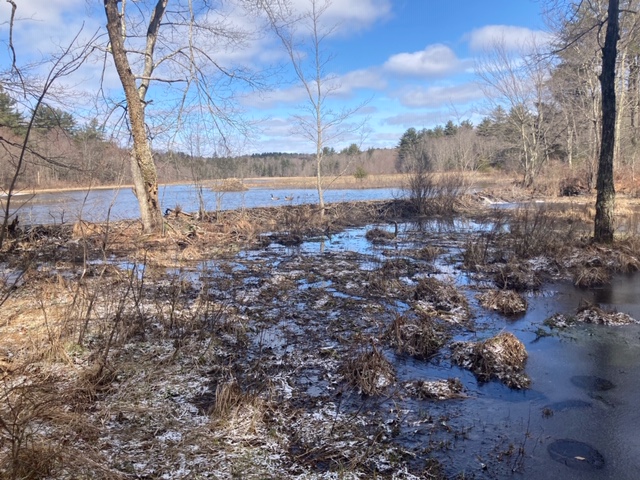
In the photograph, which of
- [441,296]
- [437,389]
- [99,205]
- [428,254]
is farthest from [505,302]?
[99,205]

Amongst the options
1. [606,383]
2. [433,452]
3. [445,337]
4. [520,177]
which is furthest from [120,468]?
[520,177]

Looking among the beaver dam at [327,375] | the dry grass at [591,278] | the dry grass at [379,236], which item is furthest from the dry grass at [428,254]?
the dry grass at [591,278]

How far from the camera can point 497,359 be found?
5.04m

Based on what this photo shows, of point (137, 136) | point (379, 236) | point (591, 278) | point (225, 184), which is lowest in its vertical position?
point (591, 278)

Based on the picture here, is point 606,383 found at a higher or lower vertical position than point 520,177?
lower

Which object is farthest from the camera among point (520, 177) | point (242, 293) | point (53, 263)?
point (520, 177)

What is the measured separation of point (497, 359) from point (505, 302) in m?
2.44

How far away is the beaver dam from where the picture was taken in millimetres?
3309

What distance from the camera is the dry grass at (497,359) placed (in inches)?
191

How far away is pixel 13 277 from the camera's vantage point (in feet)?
29.6

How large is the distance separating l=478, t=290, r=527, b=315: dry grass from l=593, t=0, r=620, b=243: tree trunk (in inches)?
190

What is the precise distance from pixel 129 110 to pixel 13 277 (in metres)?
5.46

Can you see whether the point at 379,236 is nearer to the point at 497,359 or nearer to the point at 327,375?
the point at 497,359

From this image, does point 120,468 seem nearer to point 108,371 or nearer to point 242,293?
point 108,371
